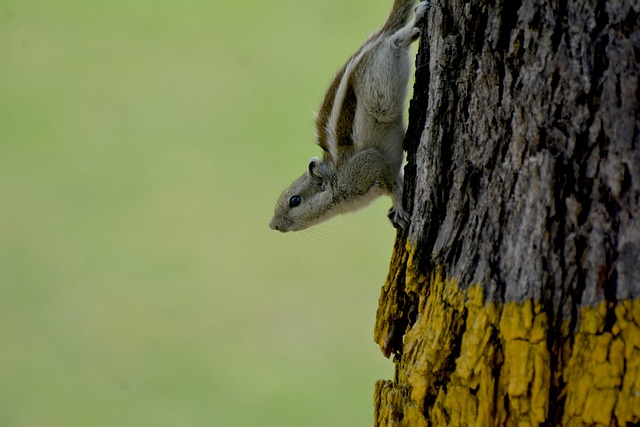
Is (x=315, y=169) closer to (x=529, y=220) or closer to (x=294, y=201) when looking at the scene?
(x=294, y=201)

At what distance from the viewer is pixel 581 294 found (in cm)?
244

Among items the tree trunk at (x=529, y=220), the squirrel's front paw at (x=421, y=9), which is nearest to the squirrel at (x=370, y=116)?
the squirrel's front paw at (x=421, y=9)

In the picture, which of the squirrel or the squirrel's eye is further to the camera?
the squirrel's eye

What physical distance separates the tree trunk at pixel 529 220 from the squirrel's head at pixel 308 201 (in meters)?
1.38

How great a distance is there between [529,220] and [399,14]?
5.42 feet

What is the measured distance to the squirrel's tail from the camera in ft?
12.8

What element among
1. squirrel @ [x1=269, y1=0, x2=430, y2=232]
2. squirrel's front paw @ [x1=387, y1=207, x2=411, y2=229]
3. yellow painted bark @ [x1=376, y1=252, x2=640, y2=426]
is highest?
squirrel @ [x1=269, y1=0, x2=430, y2=232]

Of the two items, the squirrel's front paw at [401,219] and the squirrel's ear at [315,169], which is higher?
the squirrel's ear at [315,169]

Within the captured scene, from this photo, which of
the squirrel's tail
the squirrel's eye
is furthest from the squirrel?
the squirrel's eye

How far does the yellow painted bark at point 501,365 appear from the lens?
2.41 m

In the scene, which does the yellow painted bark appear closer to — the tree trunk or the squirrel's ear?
the tree trunk

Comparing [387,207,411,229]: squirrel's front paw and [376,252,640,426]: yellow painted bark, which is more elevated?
[387,207,411,229]: squirrel's front paw

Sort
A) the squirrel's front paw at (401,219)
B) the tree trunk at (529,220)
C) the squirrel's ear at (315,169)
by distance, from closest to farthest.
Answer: the tree trunk at (529,220), the squirrel's front paw at (401,219), the squirrel's ear at (315,169)

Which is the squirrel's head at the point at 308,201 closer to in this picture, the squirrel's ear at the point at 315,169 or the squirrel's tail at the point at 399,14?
the squirrel's ear at the point at 315,169
